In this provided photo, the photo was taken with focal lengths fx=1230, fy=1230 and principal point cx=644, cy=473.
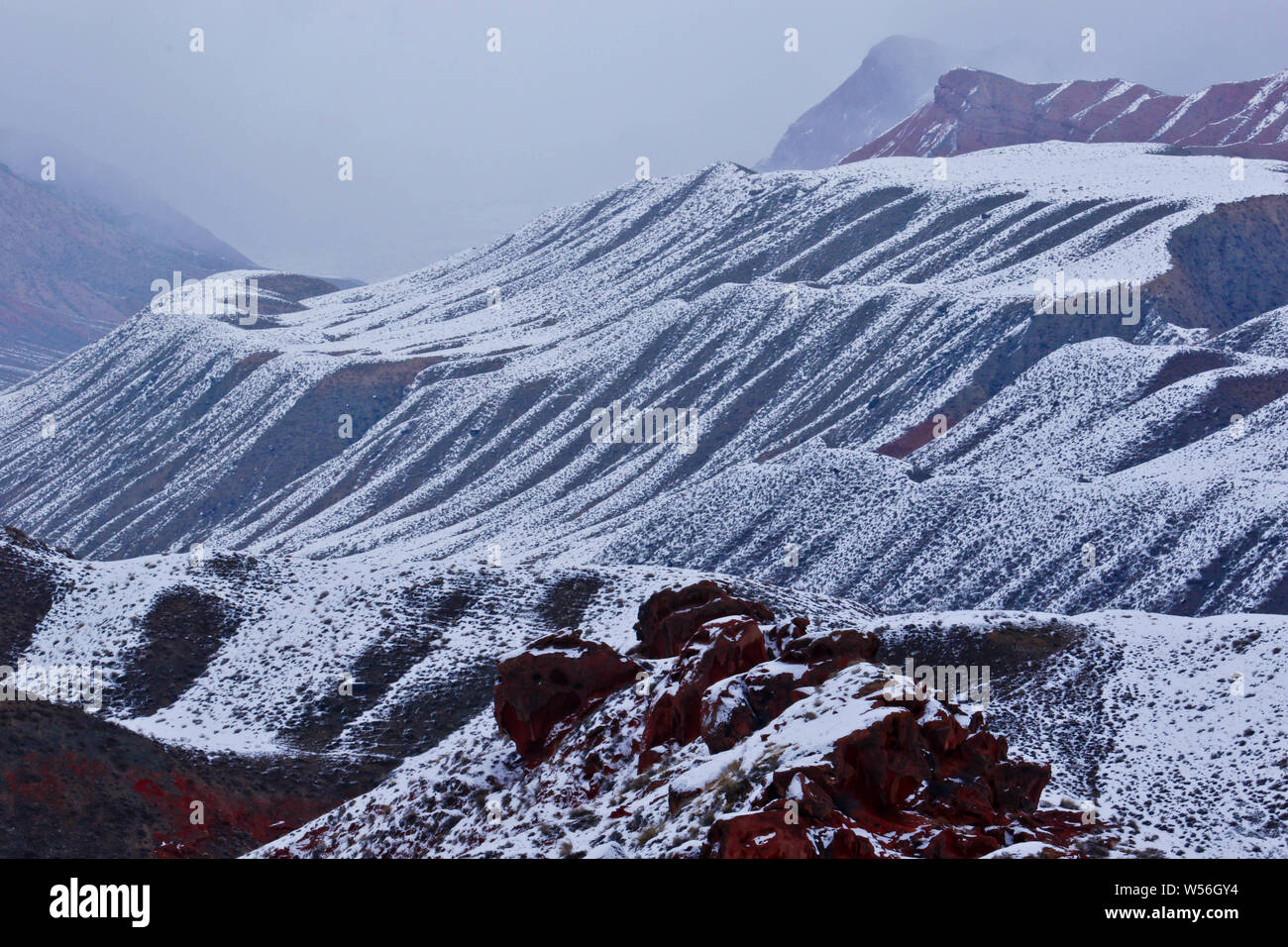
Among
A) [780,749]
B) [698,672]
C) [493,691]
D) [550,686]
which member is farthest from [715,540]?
[780,749]

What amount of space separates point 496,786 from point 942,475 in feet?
162

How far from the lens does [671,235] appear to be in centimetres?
16162

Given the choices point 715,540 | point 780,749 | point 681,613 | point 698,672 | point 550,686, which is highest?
point 715,540

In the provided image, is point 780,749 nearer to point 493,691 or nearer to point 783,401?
point 493,691

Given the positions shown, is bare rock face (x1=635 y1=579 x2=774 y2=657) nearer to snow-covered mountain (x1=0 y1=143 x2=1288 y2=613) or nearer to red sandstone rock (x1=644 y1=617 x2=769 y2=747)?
red sandstone rock (x1=644 y1=617 x2=769 y2=747)

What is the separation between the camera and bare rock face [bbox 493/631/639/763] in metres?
28.8

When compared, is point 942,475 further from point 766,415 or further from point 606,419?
point 606,419

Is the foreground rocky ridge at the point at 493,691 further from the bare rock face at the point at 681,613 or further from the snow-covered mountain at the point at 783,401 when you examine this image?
the snow-covered mountain at the point at 783,401

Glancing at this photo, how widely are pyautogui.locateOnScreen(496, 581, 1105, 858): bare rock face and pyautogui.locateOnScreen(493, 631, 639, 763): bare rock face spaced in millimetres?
34

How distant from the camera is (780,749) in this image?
66.0 feet

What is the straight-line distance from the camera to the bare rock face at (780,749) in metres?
17.6

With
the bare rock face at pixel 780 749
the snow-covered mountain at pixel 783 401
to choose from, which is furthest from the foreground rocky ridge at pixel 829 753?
the snow-covered mountain at pixel 783 401

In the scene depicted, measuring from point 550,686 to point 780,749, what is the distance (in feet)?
33.2
